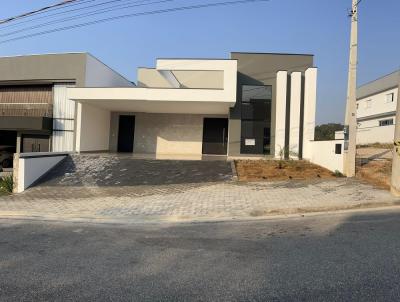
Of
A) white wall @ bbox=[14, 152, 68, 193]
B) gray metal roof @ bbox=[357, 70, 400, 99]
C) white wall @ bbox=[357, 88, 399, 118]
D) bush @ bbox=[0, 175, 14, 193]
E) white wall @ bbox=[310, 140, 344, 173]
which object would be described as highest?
gray metal roof @ bbox=[357, 70, 400, 99]

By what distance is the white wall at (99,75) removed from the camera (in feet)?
72.8

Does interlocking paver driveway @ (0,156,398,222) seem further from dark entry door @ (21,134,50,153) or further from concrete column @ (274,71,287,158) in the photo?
dark entry door @ (21,134,50,153)

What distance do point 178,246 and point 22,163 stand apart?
10151mm

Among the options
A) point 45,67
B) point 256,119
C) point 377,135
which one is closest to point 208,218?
point 256,119

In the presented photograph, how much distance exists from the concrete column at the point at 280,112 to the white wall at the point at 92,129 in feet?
36.3

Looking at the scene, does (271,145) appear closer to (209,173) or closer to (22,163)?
(209,173)

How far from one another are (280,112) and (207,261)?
16896mm

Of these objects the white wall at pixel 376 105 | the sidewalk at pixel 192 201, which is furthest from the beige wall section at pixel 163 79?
the white wall at pixel 376 105

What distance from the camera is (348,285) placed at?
4.29 meters

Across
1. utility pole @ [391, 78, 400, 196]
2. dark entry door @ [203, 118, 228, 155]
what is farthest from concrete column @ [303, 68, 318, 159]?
utility pole @ [391, 78, 400, 196]

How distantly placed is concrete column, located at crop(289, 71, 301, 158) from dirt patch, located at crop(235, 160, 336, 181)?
3.85m

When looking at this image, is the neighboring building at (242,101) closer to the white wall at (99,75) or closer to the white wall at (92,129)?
the white wall at (92,129)

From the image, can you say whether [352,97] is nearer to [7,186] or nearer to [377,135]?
[7,186]

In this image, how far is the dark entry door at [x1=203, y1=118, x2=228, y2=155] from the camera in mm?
25281
